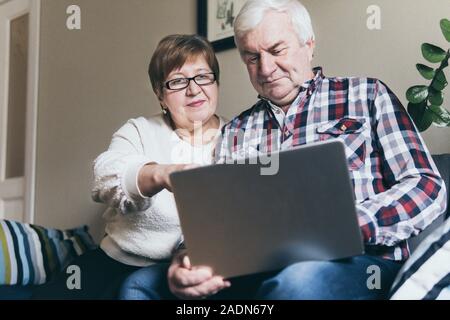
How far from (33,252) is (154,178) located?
591mm

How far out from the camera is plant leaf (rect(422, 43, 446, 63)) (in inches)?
38.6

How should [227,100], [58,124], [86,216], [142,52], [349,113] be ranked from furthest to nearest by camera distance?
[58,124] < [86,216] < [142,52] < [227,100] < [349,113]

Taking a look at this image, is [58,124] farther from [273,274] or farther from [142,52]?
[273,274]

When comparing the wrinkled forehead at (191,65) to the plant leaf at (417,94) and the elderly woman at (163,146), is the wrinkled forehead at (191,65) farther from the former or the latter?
the plant leaf at (417,94)

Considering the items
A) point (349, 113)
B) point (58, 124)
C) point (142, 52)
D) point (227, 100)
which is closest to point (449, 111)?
point (349, 113)

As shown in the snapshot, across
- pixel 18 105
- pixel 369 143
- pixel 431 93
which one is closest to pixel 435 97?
pixel 431 93

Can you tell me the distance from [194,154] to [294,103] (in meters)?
0.22

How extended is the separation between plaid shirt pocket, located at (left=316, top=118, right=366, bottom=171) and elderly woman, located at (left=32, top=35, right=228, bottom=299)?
0.24 meters

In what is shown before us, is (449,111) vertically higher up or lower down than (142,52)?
lower down

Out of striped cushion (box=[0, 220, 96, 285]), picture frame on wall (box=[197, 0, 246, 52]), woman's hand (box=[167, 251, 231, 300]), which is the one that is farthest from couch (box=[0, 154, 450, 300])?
picture frame on wall (box=[197, 0, 246, 52])

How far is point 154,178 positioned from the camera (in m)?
0.87

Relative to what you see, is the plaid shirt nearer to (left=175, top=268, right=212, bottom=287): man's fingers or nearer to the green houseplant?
the green houseplant

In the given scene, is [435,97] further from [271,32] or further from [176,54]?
[176,54]
